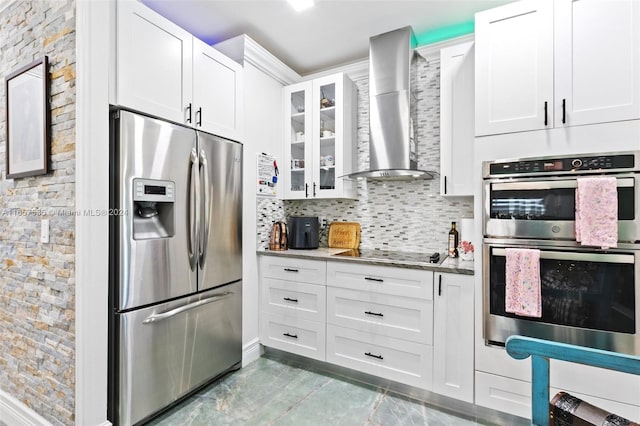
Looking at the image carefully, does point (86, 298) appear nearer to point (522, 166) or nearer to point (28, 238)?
point (28, 238)

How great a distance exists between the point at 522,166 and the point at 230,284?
213cm

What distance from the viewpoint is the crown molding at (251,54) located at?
101 inches

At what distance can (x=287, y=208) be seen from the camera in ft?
10.8

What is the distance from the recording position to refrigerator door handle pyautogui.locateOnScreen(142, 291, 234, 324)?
1.85 metres

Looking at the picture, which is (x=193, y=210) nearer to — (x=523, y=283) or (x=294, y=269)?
(x=294, y=269)

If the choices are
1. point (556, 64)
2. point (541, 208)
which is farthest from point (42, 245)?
point (556, 64)

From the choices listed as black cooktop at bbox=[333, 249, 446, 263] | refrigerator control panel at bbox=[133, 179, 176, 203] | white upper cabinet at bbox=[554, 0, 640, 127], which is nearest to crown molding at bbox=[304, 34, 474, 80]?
white upper cabinet at bbox=[554, 0, 640, 127]

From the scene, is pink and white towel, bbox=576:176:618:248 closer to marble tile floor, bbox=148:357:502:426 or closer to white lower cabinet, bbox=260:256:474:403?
white lower cabinet, bbox=260:256:474:403

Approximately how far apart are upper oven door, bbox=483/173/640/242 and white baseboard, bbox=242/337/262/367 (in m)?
2.01

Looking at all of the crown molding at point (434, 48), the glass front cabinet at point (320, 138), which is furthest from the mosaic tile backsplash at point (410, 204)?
the glass front cabinet at point (320, 138)

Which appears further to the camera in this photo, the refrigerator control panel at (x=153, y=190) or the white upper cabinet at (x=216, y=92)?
the white upper cabinet at (x=216, y=92)

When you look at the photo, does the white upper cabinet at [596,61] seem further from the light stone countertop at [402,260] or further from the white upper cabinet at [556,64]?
the light stone countertop at [402,260]

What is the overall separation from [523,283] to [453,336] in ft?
1.76

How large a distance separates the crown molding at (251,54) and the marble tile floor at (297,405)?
8.30ft
